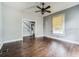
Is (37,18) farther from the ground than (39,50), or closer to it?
farther from the ground

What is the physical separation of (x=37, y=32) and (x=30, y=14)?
50cm

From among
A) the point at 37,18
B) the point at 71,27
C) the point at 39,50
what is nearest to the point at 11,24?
the point at 37,18

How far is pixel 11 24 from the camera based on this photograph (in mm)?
1672

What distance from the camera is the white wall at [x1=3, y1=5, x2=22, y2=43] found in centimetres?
156

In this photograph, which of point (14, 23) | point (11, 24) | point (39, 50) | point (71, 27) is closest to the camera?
point (11, 24)

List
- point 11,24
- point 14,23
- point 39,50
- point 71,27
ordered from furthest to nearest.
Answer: point 71,27 < point 39,50 < point 14,23 < point 11,24

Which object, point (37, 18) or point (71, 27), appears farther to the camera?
point (71, 27)

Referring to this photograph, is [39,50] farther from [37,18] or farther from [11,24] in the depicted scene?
[11,24]

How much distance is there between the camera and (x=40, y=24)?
2.02 metres

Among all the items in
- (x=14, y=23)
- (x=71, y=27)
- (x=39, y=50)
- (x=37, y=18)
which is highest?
(x=37, y=18)

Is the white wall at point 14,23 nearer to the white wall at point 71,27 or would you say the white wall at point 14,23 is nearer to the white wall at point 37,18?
the white wall at point 37,18

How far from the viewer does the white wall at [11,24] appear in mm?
1557

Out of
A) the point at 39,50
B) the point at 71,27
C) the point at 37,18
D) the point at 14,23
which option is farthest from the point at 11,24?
the point at 71,27

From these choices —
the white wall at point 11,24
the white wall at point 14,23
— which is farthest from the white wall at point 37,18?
the white wall at point 11,24
